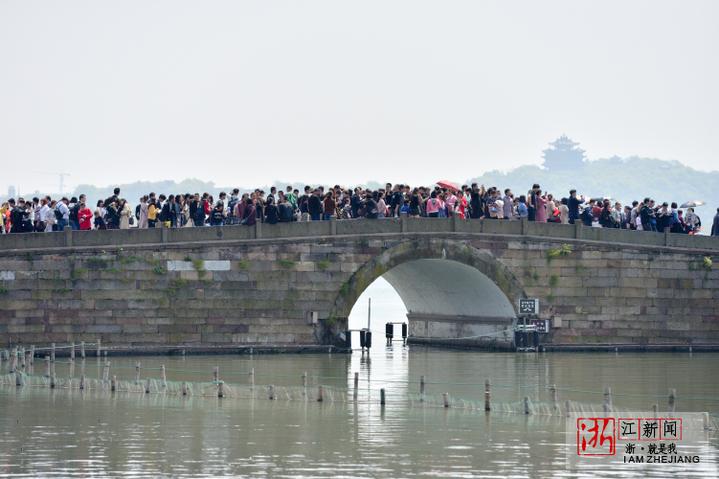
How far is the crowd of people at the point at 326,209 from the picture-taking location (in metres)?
49.9

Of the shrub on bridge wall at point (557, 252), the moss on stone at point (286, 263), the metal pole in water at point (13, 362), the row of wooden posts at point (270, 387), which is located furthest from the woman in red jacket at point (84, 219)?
the shrub on bridge wall at point (557, 252)

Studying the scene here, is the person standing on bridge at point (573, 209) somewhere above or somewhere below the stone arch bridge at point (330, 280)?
above

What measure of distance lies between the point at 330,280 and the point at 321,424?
18.8 metres

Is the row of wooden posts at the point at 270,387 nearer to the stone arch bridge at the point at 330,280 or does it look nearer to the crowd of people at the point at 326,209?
the stone arch bridge at the point at 330,280

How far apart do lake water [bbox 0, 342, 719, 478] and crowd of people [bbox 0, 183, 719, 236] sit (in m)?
5.03

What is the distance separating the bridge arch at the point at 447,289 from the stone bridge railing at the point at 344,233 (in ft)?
2.22

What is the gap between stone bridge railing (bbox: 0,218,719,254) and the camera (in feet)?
160

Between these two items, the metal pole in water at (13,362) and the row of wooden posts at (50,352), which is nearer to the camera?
the metal pole in water at (13,362)

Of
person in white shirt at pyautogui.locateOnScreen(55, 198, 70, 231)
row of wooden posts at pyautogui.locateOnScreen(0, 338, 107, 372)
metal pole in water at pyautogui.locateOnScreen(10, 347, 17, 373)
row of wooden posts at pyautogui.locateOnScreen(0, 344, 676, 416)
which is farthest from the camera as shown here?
person in white shirt at pyautogui.locateOnScreen(55, 198, 70, 231)

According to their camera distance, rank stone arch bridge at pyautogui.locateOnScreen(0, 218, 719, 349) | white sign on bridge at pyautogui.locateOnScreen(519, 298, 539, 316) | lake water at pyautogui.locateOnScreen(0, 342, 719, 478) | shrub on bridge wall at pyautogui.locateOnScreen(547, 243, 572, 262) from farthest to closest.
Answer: shrub on bridge wall at pyautogui.locateOnScreen(547, 243, 572, 262) < white sign on bridge at pyautogui.locateOnScreen(519, 298, 539, 316) < stone arch bridge at pyautogui.locateOnScreen(0, 218, 719, 349) < lake water at pyautogui.locateOnScreen(0, 342, 719, 478)

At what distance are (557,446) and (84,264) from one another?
2278 cm

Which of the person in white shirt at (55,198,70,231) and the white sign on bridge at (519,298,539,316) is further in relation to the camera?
the white sign on bridge at (519,298,539,316)

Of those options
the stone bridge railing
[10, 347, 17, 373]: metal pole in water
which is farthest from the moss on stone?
[10, 347, 17, 373]: metal pole in water

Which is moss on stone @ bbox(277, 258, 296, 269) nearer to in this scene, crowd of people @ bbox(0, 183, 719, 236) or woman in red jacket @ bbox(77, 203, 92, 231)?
crowd of people @ bbox(0, 183, 719, 236)
